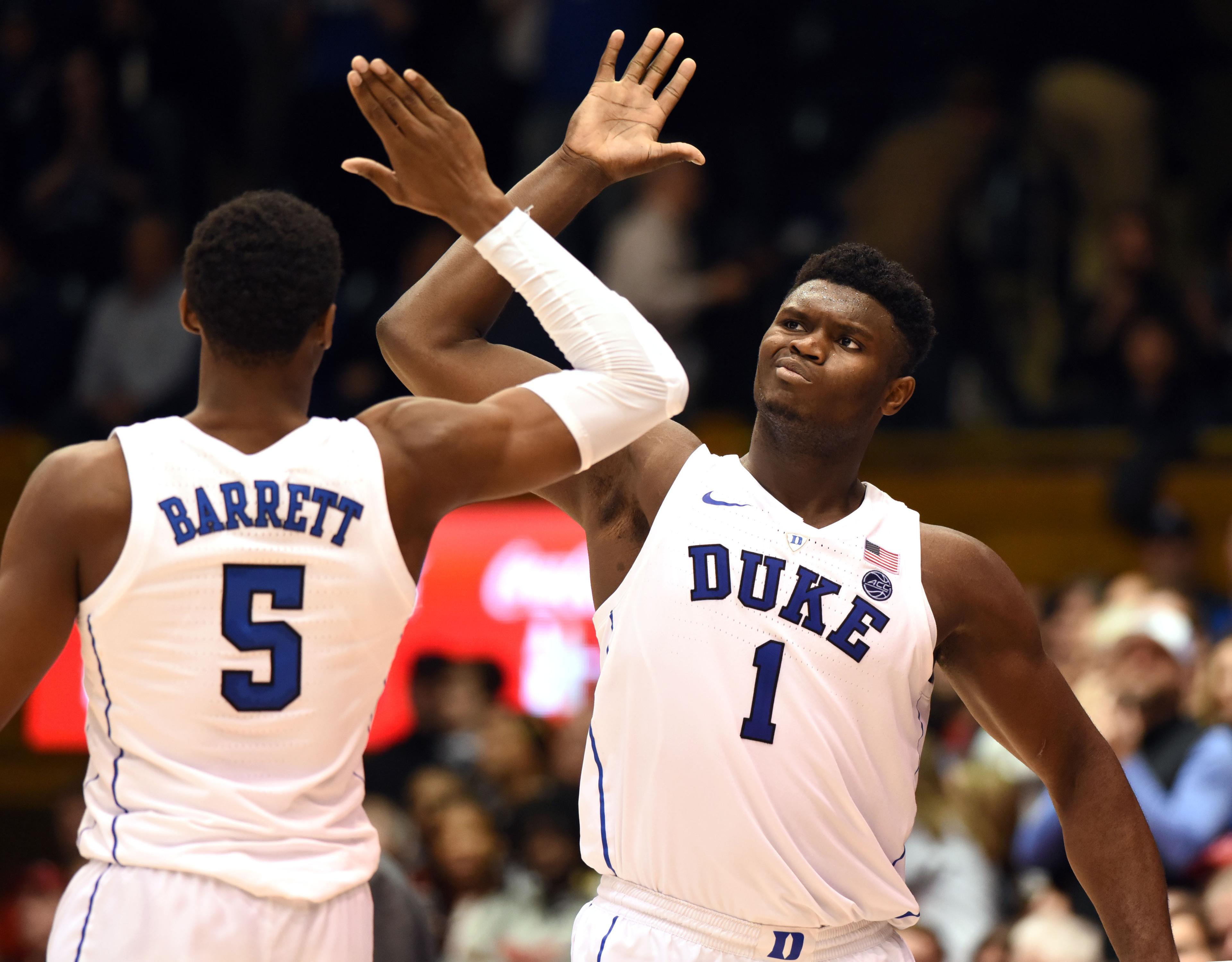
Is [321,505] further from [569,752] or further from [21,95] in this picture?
[21,95]

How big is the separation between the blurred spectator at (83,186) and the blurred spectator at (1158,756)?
7.53m

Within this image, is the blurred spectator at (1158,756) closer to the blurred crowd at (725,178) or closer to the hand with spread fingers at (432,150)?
the blurred crowd at (725,178)

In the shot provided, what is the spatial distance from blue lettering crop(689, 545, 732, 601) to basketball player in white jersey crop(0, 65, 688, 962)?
2.61ft

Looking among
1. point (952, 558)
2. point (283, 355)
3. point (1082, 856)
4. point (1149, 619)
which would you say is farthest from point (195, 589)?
point (1149, 619)

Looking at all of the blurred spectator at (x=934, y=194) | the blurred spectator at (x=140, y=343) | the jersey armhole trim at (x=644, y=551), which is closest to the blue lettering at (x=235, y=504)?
the jersey armhole trim at (x=644, y=551)

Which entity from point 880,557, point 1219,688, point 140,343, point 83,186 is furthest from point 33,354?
point 880,557

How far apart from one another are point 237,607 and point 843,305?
171 cm

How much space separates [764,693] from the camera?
3.95 m

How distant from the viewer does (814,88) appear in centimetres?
1177

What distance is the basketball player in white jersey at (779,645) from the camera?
392 centimetres

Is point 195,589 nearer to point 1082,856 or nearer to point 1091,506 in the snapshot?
point 1082,856

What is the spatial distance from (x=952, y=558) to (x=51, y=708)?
7712 mm

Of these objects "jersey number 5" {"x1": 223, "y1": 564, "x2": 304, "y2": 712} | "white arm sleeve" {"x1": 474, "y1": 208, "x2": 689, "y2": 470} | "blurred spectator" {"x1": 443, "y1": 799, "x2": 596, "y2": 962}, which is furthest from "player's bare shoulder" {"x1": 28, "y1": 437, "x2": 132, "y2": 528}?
"blurred spectator" {"x1": 443, "y1": 799, "x2": 596, "y2": 962}

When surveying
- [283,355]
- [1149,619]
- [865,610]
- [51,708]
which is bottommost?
[51,708]
